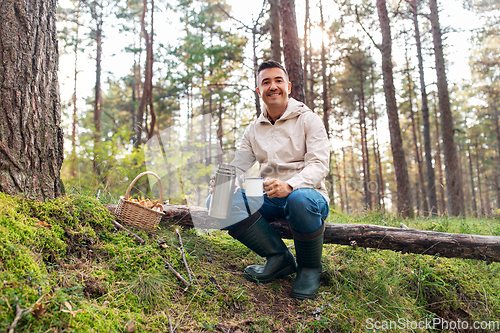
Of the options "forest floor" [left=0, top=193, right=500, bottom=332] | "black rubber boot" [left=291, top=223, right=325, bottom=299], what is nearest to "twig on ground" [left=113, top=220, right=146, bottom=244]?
"forest floor" [left=0, top=193, right=500, bottom=332]

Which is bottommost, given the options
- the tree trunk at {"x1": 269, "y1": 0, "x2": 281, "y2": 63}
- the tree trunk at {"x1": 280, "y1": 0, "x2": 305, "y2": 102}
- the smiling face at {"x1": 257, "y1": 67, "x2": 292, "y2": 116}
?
the smiling face at {"x1": 257, "y1": 67, "x2": 292, "y2": 116}

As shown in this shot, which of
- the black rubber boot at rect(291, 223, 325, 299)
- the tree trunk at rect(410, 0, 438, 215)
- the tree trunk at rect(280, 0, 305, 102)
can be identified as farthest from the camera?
the tree trunk at rect(410, 0, 438, 215)

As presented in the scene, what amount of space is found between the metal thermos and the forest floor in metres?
0.59

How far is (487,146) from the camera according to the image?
2547 cm

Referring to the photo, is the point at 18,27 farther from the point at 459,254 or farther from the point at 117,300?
the point at 459,254

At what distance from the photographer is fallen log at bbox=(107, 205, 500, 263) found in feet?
8.51

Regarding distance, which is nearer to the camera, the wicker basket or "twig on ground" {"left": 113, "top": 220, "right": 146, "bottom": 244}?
"twig on ground" {"left": 113, "top": 220, "right": 146, "bottom": 244}

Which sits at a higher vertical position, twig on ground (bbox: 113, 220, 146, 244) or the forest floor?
twig on ground (bbox: 113, 220, 146, 244)

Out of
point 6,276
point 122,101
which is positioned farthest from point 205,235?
point 122,101

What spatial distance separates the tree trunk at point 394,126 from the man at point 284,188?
5126 millimetres

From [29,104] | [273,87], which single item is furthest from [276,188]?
[29,104]

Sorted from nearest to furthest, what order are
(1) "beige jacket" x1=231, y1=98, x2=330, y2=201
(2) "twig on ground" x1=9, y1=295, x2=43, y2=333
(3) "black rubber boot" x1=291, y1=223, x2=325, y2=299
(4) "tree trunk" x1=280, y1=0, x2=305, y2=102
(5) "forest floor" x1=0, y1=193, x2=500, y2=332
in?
(2) "twig on ground" x1=9, y1=295, x2=43, y2=333 → (5) "forest floor" x1=0, y1=193, x2=500, y2=332 → (3) "black rubber boot" x1=291, y1=223, x2=325, y2=299 → (1) "beige jacket" x1=231, y1=98, x2=330, y2=201 → (4) "tree trunk" x1=280, y1=0, x2=305, y2=102

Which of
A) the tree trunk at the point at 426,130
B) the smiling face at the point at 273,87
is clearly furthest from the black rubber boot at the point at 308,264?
the tree trunk at the point at 426,130

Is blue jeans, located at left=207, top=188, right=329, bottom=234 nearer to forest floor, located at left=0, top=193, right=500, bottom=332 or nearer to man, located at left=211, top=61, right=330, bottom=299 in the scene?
man, located at left=211, top=61, right=330, bottom=299
